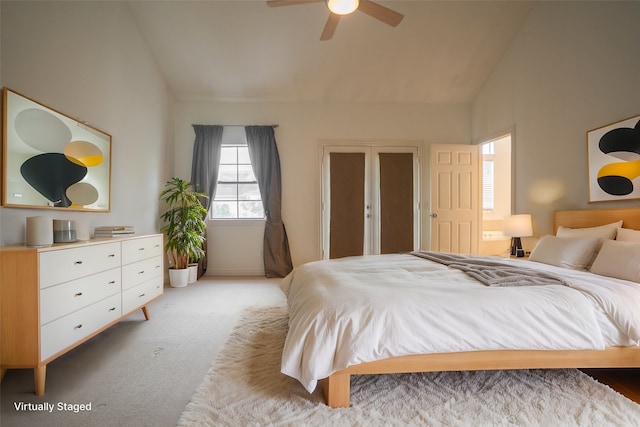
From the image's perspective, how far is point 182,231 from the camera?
13.6ft

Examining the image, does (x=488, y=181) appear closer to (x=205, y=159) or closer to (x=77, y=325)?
(x=205, y=159)

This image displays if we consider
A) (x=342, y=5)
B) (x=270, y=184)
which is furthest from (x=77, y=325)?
(x=270, y=184)

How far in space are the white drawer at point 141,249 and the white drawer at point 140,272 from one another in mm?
47

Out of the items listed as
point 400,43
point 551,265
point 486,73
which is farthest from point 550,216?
point 400,43

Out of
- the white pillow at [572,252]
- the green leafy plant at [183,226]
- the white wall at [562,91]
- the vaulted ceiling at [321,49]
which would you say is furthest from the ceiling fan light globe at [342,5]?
the green leafy plant at [183,226]

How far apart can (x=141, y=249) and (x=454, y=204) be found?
13.6 feet

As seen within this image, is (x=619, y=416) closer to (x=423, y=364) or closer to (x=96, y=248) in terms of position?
(x=423, y=364)

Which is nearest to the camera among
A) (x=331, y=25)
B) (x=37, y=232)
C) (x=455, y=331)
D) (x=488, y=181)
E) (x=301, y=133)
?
(x=455, y=331)

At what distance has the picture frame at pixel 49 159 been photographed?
201 cm

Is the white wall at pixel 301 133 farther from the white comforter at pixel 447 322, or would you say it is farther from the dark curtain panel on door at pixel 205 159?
the white comforter at pixel 447 322

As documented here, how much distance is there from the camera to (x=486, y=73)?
4570 mm

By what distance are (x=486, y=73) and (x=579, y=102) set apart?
5.70ft

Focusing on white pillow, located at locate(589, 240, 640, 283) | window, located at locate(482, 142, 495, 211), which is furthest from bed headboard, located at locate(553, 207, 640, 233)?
window, located at locate(482, 142, 495, 211)

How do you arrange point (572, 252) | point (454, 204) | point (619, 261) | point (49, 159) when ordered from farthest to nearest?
point (454, 204) → point (572, 252) → point (49, 159) → point (619, 261)
